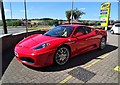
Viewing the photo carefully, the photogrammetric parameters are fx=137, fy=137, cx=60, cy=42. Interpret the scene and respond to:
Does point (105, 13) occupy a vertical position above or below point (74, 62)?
above

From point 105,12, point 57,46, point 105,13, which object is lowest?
point 57,46

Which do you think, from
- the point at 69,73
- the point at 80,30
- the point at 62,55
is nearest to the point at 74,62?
the point at 62,55

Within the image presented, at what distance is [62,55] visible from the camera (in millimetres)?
4582

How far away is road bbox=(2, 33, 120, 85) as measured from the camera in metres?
3.61

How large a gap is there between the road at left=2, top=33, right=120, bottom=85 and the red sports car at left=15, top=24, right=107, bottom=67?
9.6 inches

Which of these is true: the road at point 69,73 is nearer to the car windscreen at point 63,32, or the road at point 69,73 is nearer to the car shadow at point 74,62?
the car shadow at point 74,62

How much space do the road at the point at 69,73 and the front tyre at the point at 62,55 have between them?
0.17 meters

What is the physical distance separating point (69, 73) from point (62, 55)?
76cm

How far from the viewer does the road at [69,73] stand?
3.61 m

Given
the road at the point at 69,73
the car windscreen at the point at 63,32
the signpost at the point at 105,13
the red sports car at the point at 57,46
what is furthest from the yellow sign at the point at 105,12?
the road at the point at 69,73

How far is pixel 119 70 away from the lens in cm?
423

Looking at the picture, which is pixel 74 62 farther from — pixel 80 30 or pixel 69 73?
pixel 80 30

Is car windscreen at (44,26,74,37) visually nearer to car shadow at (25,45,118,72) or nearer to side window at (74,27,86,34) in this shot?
side window at (74,27,86,34)

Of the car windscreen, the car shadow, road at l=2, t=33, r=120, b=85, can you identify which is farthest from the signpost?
road at l=2, t=33, r=120, b=85
